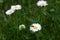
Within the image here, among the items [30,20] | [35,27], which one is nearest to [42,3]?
[30,20]

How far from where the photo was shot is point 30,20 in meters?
2.74

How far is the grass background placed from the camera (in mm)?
2574

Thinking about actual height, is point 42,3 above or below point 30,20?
above

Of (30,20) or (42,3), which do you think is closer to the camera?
(30,20)

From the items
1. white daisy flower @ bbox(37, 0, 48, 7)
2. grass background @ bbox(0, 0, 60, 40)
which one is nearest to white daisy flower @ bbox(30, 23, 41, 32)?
grass background @ bbox(0, 0, 60, 40)

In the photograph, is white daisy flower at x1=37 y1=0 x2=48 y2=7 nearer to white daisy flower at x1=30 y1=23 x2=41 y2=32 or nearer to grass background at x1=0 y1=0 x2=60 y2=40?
grass background at x1=0 y1=0 x2=60 y2=40

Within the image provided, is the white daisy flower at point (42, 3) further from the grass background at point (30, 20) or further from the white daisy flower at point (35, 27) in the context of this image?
the white daisy flower at point (35, 27)

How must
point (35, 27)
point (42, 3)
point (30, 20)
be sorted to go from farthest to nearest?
point (42, 3), point (30, 20), point (35, 27)

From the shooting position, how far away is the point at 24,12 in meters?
2.87

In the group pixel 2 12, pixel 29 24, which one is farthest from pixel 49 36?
pixel 2 12

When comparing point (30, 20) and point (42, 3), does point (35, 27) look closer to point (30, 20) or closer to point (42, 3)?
point (30, 20)

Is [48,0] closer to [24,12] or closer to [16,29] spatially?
[24,12]

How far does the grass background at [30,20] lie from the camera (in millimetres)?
2574

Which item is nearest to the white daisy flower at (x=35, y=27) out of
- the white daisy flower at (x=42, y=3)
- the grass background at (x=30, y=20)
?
the grass background at (x=30, y=20)
